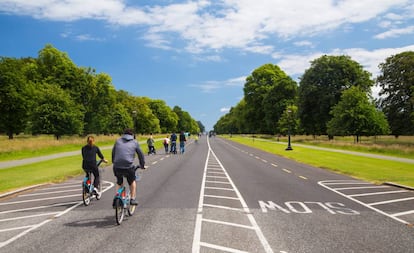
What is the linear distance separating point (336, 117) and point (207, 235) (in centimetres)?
4423

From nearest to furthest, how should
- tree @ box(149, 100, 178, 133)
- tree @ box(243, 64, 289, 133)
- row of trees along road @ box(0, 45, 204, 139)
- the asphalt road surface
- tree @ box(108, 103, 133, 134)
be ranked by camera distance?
the asphalt road surface
row of trees along road @ box(0, 45, 204, 139)
tree @ box(108, 103, 133, 134)
tree @ box(243, 64, 289, 133)
tree @ box(149, 100, 178, 133)

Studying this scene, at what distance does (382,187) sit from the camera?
44.5 ft

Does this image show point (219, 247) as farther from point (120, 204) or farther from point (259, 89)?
point (259, 89)

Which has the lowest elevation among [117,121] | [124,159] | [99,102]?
[124,159]

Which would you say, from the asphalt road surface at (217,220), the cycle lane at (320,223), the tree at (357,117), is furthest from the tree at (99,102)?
the cycle lane at (320,223)

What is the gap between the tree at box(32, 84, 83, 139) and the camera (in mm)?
45906

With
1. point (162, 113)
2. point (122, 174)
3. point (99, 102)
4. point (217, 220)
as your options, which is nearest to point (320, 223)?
point (217, 220)

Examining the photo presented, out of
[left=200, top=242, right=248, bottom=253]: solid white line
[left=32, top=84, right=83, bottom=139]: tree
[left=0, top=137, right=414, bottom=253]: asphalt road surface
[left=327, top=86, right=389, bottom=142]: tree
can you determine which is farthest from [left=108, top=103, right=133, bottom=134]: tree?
[left=200, top=242, right=248, bottom=253]: solid white line

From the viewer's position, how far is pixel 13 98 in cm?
5272

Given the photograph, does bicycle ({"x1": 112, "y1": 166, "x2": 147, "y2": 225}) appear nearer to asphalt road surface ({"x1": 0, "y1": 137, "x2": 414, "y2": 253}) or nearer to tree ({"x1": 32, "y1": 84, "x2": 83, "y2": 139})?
asphalt road surface ({"x1": 0, "y1": 137, "x2": 414, "y2": 253})

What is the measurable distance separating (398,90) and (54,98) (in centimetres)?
5116

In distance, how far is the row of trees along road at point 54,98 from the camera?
154 feet

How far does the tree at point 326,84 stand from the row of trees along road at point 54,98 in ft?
93.3

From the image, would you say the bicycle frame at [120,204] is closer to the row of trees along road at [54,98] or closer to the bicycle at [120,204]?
the bicycle at [120,204]
